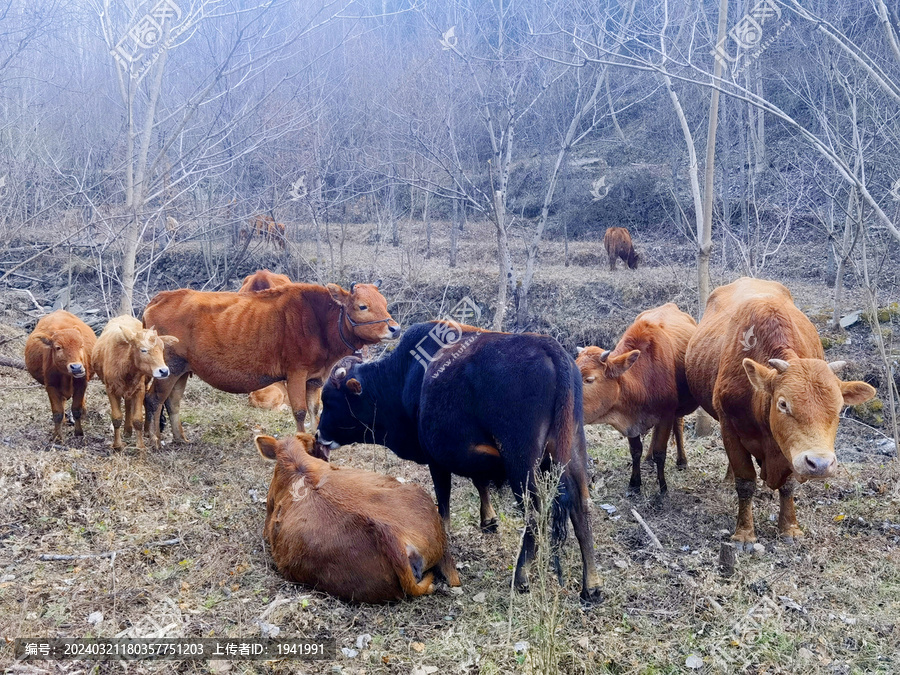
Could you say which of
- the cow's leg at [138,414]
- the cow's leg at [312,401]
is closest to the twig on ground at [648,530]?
the cow's leg at [312,401]

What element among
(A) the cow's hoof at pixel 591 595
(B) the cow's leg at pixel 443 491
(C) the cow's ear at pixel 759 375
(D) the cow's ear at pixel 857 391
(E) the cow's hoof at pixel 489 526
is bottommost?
(E) the cow's hoof at pixel 489 526

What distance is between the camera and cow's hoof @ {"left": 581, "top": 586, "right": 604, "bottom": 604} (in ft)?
15.4

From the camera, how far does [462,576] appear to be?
17.0 feet

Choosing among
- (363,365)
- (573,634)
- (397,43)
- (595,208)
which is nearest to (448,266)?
(397,43)

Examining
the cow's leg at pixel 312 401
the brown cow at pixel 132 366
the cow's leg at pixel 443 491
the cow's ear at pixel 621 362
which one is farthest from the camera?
the cow's leg at pixel 312 401

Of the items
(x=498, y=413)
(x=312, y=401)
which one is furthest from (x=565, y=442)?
(x=312, y=401)

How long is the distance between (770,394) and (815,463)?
2.20 ft

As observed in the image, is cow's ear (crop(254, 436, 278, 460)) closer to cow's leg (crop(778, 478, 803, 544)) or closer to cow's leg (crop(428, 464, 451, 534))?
cow's leg (crop(428, 464, 451, 534))

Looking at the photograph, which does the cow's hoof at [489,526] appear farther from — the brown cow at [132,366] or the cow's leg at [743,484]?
the brown cow at [132,366]

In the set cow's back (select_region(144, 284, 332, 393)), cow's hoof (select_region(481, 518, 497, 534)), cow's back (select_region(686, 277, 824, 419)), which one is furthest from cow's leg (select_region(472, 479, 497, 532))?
cow's back (select_region(144, 284, 332, 393))

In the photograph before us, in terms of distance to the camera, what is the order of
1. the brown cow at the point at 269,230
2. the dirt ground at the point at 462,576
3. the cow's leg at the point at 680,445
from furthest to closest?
the brown cow at the point at 269,230 → the cow's leg at the point at 680,445 → the dirt ground at the point at 462,576

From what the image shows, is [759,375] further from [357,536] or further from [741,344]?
[357,536]

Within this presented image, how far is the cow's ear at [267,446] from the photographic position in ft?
18.8

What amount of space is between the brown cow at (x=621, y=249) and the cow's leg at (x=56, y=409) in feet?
52.3
